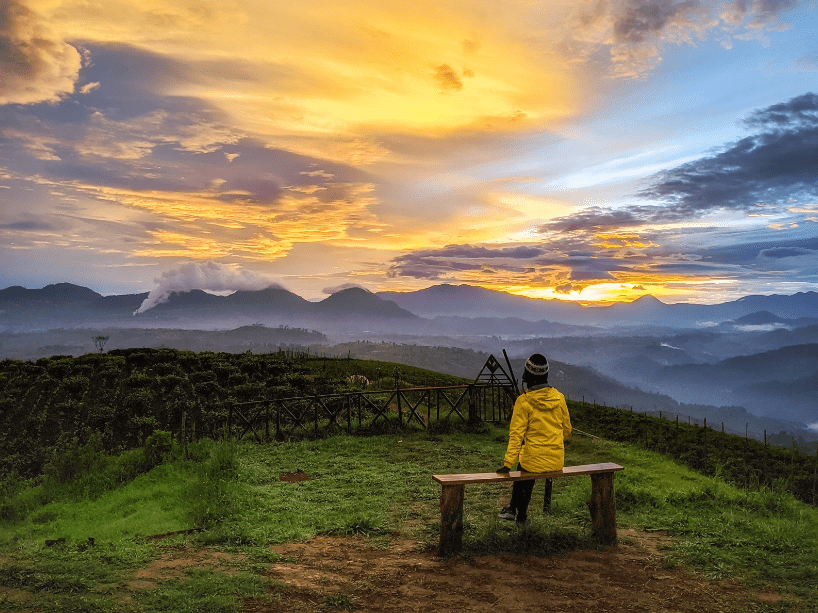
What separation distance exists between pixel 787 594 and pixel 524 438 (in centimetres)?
348

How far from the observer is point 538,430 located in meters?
7.62

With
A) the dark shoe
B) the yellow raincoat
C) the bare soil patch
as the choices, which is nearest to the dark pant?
the dark shoe

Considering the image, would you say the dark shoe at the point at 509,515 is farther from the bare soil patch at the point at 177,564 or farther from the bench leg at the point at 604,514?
the bare soil patch at the point at 177,564

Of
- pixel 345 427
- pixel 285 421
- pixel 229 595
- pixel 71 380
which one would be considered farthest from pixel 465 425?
pixel 71 380

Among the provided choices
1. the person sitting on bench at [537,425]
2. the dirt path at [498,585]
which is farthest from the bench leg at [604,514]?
the person sitting on bench at [537,425]

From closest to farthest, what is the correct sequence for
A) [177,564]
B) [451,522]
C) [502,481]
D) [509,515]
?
[177,564] → [451,522] → [502,481] → [509,515]

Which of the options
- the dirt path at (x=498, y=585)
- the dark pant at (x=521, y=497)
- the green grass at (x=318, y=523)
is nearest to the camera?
the dirt path at (x=498, y=585)

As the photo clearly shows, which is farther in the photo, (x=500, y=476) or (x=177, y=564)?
(x=500, y=476)

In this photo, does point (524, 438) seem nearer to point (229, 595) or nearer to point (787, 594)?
point (787, 594)

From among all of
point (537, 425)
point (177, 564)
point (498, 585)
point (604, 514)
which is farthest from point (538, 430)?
point (177, 564)

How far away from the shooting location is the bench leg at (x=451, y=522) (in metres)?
7.29

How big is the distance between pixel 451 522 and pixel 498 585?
3.75ft

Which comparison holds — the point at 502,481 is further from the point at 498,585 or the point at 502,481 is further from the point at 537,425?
the point at 498,585

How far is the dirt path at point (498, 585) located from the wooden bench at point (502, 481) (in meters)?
0.26
